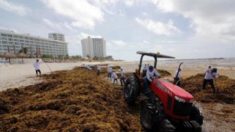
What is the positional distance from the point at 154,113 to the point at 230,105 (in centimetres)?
579

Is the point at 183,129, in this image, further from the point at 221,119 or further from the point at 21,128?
the point at 21,128

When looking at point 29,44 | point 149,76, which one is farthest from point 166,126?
point 29,44

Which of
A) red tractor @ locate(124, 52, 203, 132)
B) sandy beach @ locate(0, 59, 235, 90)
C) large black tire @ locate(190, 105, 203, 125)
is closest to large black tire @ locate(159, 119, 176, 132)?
red tractor @ locate(124, 52, 203, 132)

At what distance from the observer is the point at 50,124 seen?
5234 mm

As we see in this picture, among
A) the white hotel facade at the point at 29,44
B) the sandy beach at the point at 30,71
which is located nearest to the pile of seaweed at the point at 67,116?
the sandy beach at the point at 30,71

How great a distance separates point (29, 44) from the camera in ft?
497

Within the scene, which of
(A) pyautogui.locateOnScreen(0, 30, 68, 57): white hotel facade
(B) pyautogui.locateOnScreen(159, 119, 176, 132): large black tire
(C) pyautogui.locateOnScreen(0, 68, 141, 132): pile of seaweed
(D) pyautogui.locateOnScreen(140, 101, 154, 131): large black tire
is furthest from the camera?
(A) pyautogui.locateOnScreen(0, 30, 68, 57): white hotel facade

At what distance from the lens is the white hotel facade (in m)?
131

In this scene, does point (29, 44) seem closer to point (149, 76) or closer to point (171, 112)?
point (149, 76)

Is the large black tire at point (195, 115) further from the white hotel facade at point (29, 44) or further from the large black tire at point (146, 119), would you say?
the white hotel facade at point (29, 44)

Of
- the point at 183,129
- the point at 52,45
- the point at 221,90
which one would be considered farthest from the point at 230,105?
the point at 52,45

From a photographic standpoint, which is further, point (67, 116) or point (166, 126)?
point (67, 116)

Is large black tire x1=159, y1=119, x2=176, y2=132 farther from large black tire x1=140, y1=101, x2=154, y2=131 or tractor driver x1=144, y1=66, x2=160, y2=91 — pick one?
tractor driver x1=144, y1=66, x2=160, y2=91

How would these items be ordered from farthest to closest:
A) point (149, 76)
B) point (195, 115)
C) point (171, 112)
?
point (149, 76) → point (195, 115) → point (171, 112)
